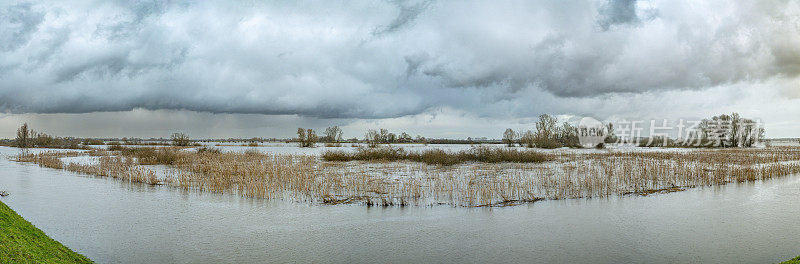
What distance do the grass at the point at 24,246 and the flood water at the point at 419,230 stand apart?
161cm

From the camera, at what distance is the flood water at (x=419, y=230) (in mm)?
7930

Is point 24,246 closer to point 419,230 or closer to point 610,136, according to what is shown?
point 419,230

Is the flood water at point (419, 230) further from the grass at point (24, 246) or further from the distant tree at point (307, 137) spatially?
the distant tree at point (307, 137)

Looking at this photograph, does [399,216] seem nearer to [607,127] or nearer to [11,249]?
[11,249]

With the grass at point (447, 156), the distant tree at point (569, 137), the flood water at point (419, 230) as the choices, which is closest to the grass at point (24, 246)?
the flood water at point (419, 230)

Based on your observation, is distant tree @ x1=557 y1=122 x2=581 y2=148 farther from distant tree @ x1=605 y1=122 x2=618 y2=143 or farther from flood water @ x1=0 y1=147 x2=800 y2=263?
flood water @ x1=0 y1=147 x2=800 y2=263

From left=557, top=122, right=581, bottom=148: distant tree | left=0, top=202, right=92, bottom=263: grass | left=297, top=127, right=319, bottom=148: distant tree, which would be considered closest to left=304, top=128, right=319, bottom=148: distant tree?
left=297, top=127, right=319, bottom=148: distant tree

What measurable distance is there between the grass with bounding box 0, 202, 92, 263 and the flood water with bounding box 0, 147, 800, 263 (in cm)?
161

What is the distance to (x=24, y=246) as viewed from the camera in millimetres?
5090

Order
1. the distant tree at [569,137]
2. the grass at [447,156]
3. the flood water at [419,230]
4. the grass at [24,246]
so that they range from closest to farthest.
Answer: the grass at [24,246] → the flood water at [419,230] → the grass at [447,156] → the distant tree at [569,137]

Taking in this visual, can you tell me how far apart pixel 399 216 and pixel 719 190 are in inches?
507

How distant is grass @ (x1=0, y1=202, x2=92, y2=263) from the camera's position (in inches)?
182

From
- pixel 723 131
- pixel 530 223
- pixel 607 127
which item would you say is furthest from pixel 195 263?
pixel 723 131

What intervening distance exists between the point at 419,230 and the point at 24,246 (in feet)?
22.1
